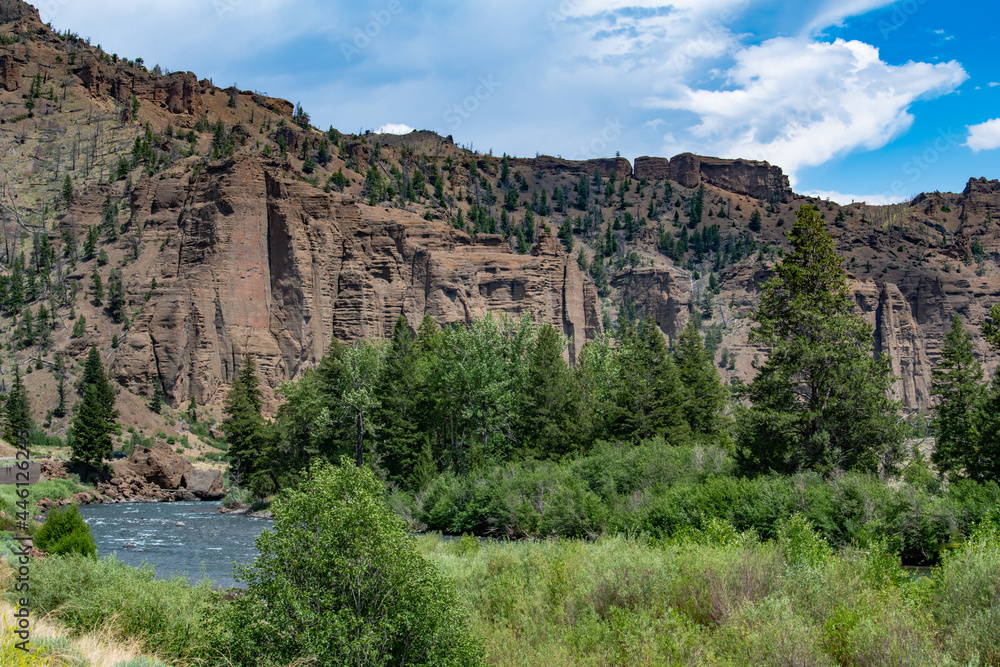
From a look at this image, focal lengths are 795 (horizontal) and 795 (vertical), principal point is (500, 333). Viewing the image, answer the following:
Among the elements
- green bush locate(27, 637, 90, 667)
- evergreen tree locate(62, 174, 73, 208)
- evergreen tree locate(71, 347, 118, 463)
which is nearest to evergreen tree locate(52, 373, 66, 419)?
evergreen tree locate(71, 347, 118, 463)

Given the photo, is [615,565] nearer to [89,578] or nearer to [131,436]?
[89,578]

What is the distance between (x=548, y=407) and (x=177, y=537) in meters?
20.7

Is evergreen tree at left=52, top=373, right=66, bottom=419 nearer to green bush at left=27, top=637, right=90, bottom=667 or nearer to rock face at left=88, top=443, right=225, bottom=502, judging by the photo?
rock face at left=88, top=443, right=225, bottom=502

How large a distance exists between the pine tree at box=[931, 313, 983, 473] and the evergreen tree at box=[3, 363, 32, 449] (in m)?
63.5

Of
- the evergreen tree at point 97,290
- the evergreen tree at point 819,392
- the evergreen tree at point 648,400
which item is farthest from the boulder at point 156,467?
the evergreen tree at point 819,392

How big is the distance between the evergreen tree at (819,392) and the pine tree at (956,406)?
7.41 meters

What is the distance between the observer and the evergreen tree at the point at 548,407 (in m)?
45.0

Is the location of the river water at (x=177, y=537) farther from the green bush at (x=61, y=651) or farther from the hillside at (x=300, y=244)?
the hillside at (x=300, y=244)

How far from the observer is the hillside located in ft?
283

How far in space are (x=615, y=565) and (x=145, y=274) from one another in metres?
83.5

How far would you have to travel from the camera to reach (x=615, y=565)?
17875 millimetres

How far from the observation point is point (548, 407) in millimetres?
46062

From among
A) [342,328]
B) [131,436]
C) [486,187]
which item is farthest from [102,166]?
[486,187]

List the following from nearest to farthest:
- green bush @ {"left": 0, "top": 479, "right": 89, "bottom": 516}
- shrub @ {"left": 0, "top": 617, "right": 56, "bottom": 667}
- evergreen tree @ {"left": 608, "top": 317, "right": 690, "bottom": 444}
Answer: shrub @ {"left": 0, "top": 617, "right": 56, "bottom": 667}
evergreen tree @ {"left": 608, "top": 317, "right": 690, "bottom": 444}
green bush @ {"left": 0, "top": 479, "right": 89, "bottom": 516}
